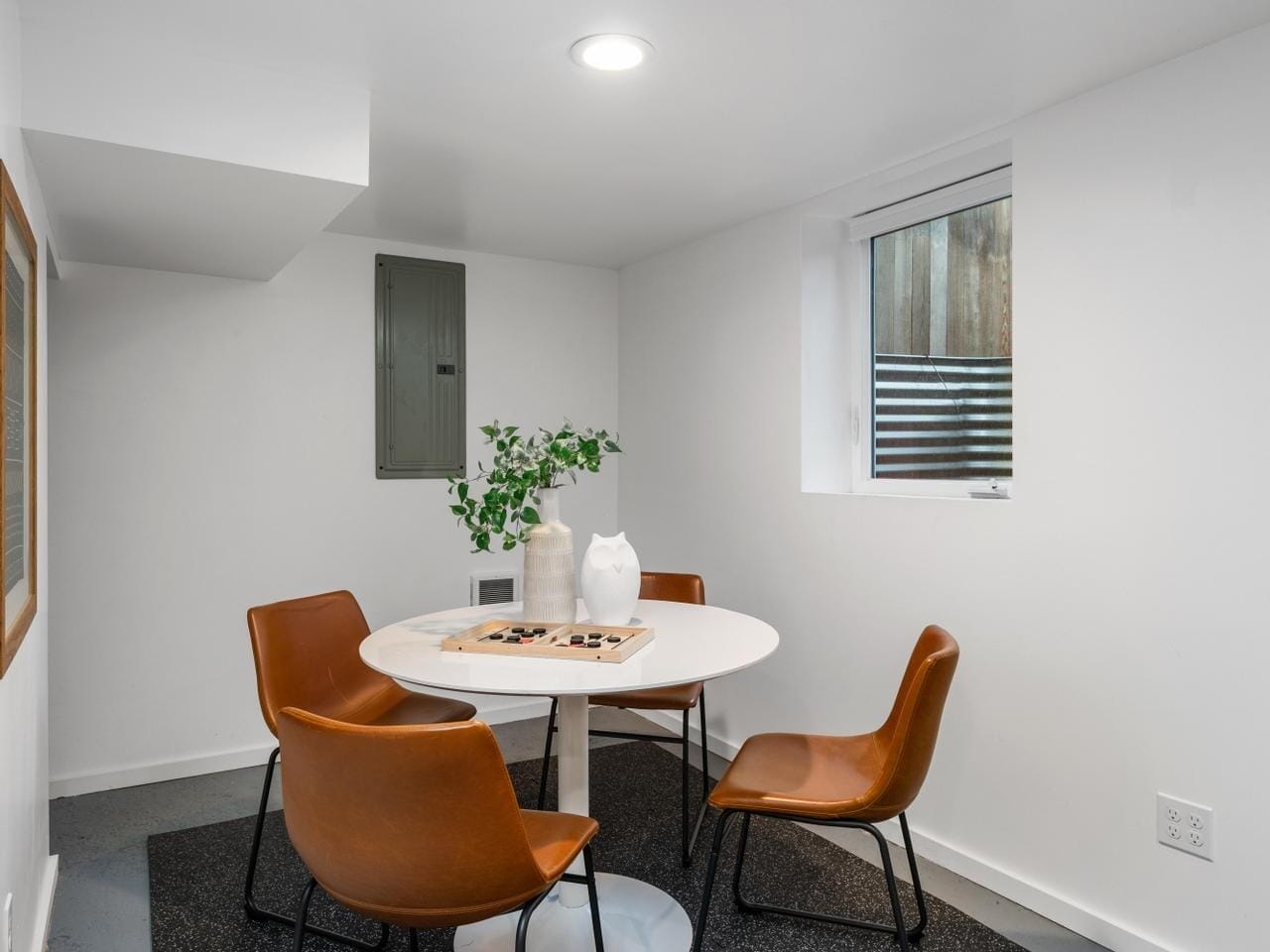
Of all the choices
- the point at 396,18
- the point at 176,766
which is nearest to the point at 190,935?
the point at 176,766

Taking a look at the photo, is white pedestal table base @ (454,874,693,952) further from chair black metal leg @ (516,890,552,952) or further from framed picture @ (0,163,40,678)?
framed picture @ (0,163,40,678)

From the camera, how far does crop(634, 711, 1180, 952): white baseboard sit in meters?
2.31

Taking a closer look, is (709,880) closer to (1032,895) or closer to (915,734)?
(915,734)

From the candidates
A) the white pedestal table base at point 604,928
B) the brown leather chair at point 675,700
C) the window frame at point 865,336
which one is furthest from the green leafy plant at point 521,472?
the window frame at point 865,336

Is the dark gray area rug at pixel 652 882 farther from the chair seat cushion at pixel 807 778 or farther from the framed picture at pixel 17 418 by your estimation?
the framed picture at pixel 17 418

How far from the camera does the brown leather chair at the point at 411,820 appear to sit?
1.48m

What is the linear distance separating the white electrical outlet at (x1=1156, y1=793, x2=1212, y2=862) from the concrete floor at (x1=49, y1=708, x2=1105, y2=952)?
39 cm

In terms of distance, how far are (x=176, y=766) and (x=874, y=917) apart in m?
2.74

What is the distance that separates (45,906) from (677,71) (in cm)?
277

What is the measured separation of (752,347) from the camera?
3652 millimetres

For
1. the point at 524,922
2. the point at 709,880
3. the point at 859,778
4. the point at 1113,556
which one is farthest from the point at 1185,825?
→ the point at 524,922

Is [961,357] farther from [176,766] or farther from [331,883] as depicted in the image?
[176,766]

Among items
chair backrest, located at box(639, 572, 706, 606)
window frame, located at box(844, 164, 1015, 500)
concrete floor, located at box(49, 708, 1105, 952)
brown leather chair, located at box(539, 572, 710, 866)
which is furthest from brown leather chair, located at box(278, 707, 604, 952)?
window frame, located at box(844, 164, 1015, 500)

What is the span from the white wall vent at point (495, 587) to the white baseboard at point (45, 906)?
1944mm
